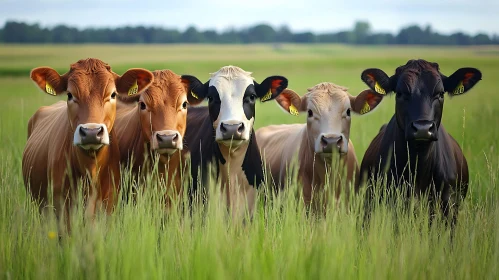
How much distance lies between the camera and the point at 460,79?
7.59 metres

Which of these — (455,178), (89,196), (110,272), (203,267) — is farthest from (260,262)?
(455,178)

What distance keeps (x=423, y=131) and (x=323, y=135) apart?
1.11m

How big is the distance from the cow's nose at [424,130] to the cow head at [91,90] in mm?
2754

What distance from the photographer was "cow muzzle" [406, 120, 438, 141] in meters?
6.91

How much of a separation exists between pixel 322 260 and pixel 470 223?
2.29m

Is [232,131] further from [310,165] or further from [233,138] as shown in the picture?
[310,165]

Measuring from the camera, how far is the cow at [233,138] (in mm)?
7379

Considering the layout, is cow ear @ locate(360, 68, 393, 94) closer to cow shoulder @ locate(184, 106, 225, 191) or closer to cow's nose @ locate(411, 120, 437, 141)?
cow's nose @ locate(411, 120, 437, 141)

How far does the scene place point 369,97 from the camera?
325 inches

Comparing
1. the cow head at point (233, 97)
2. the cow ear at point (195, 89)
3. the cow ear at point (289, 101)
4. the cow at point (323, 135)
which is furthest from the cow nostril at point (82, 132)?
the cow ear at point (289, 101)

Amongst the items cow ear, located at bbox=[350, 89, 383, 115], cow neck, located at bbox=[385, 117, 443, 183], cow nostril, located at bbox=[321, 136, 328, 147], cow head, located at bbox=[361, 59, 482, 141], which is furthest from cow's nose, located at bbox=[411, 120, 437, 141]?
cow ear, located at bbox=[350, 89, 383, 115]

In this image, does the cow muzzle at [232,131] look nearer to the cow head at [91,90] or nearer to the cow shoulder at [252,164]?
the cow shoulder at [252,164]

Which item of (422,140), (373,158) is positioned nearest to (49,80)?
(373,158)

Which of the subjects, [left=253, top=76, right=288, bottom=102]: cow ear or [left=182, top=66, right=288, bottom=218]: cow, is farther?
[left=253, top=76, right=288, bottom=102]: cow ear
